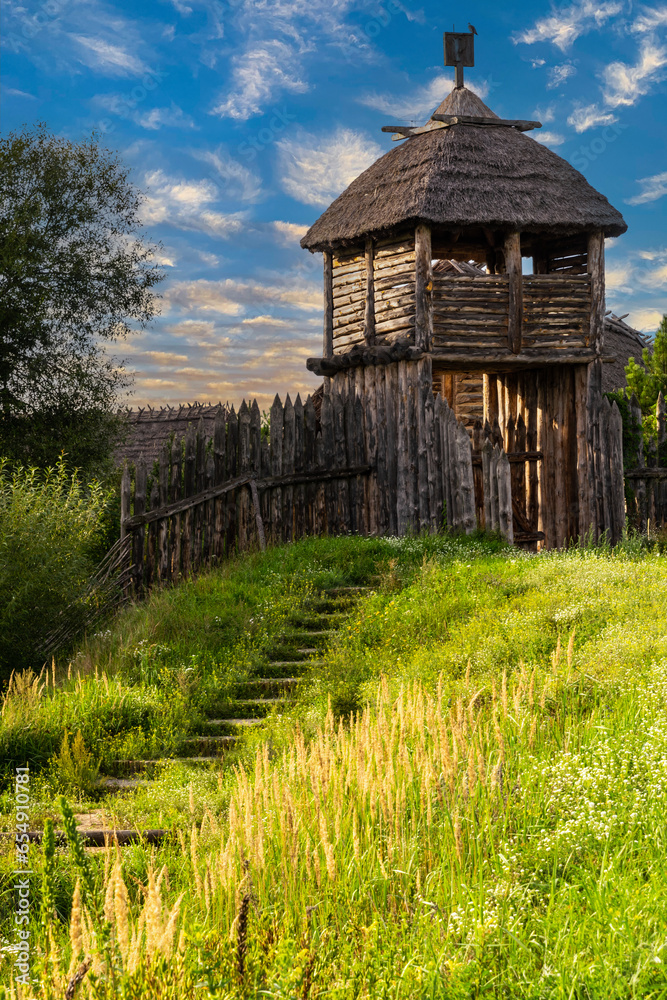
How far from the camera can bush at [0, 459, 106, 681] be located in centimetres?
898

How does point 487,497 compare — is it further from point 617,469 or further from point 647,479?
point 647,479

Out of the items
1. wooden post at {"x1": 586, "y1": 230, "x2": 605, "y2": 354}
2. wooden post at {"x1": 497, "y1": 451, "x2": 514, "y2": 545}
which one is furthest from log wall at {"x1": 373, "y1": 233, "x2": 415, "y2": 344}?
wooden post at {"x1": 586, "y1": 230, "x2": 605, "y2": 354}

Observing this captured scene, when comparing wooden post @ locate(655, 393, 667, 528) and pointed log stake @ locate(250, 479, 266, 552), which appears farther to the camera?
wooden post @ locate(655, 393, 667, 528)

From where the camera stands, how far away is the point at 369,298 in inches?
616

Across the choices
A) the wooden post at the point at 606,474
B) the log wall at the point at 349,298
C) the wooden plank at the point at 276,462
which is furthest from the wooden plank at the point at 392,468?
the wooden post at the point at 606,474

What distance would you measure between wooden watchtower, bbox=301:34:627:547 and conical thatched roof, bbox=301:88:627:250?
3 centimetres

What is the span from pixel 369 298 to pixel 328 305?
1224mm

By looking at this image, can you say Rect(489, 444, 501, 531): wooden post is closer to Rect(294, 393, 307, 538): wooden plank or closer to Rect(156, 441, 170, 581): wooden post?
Rect(294, 393, 307, 538): wooden plank

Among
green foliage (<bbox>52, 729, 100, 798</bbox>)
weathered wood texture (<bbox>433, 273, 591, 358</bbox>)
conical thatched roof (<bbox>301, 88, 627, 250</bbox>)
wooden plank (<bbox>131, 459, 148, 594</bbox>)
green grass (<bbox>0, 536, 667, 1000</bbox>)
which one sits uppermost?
conical thatched roof (<bbox>301, 88, 627, 250</bbox>)

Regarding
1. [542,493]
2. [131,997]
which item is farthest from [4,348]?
[131,997]

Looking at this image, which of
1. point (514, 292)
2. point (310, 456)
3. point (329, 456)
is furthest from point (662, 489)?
point (310, 456)

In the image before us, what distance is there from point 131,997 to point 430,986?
0.91 meters

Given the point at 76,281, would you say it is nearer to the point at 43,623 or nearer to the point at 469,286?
the point at 469,286

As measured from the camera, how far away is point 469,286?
49.9 feet
